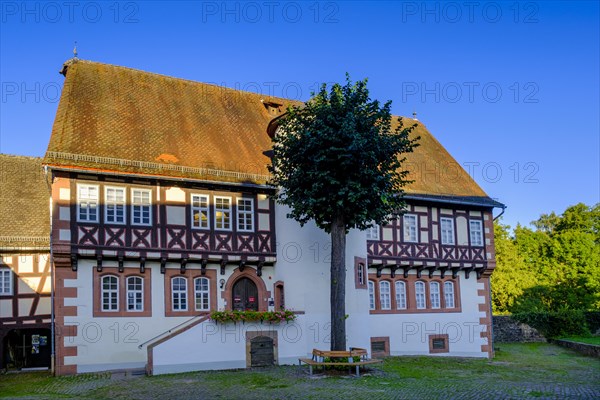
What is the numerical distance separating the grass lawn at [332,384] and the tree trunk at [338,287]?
1.30m

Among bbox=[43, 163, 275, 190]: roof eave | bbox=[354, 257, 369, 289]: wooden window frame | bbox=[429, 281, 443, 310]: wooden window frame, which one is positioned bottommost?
bbox=[429, 281, 443, 310]: wooden window frame

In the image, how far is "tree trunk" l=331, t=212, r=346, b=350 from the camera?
21.2m

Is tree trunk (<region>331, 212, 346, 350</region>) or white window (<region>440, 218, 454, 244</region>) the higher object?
white window (<region>440, 218, 454, 244</region>)

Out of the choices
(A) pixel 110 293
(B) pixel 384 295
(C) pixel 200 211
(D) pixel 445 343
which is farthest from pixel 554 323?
(A) pixel 110 293

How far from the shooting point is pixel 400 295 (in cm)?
2986

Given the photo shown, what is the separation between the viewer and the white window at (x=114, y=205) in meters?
23.0

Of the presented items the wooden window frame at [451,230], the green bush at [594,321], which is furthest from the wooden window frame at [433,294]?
the green bush at [594,321]

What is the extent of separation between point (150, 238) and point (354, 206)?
724 centimetres

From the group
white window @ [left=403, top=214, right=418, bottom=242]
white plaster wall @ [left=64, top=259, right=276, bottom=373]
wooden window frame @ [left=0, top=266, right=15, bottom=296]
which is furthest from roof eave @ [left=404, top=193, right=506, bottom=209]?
wooden window frame @ [left=0, top=266, right=15, bottom=296]

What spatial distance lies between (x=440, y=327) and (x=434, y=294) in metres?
1.47

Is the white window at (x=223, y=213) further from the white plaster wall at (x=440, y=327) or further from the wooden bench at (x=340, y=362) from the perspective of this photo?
the white plaster wall at (x=440, y=327)

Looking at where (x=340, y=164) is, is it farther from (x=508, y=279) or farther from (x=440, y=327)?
(x=508, y=279)

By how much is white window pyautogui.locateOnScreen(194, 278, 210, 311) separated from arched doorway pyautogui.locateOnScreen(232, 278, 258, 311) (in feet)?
3.47

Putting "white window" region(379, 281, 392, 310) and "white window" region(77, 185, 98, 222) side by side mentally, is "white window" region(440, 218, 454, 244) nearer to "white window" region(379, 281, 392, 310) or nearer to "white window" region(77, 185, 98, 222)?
"white window" region(379, 281, 392, 310)
